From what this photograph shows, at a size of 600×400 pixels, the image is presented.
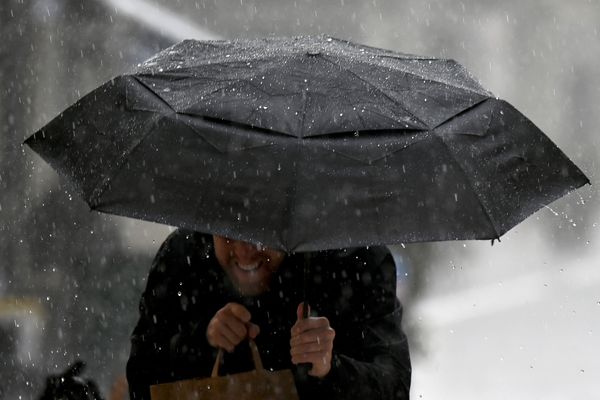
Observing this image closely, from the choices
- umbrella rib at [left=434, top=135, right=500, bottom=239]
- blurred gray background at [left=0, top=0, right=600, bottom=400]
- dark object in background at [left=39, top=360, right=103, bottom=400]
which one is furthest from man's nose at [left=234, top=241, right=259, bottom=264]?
blurred gray background at [left=0, top=0, right=600, bottom=400]

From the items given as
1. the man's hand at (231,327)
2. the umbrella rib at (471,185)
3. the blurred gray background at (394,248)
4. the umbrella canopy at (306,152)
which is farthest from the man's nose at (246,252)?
the blurred gray background at (394,248)

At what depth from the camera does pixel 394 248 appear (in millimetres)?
8797

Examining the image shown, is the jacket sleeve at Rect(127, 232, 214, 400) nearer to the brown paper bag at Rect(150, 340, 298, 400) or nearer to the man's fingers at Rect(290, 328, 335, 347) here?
the brown paper bag at Rect(150, 340, 298, 400)

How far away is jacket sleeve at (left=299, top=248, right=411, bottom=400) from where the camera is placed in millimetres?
3289

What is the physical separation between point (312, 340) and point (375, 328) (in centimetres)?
35

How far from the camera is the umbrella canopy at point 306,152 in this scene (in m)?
2.76

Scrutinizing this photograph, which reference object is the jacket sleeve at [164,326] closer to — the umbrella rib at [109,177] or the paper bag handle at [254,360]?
the paper bag handle at [254,360]

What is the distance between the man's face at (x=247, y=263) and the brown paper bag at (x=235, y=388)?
0.95ft

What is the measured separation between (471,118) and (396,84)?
204 millimetres

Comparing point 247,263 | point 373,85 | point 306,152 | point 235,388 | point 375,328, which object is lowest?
point 235,388

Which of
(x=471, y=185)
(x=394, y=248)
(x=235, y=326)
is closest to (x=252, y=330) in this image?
(x=235, y=326)

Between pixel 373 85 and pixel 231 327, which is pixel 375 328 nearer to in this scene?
pixel 231 327

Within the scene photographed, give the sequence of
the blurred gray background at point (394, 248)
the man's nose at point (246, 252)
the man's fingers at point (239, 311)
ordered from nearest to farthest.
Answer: the man's fingers at point (239, 311), the man's nose at point (246, 252), the blurred gray background at point (394, 248)

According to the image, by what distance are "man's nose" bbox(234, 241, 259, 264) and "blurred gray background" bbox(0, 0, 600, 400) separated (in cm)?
160
